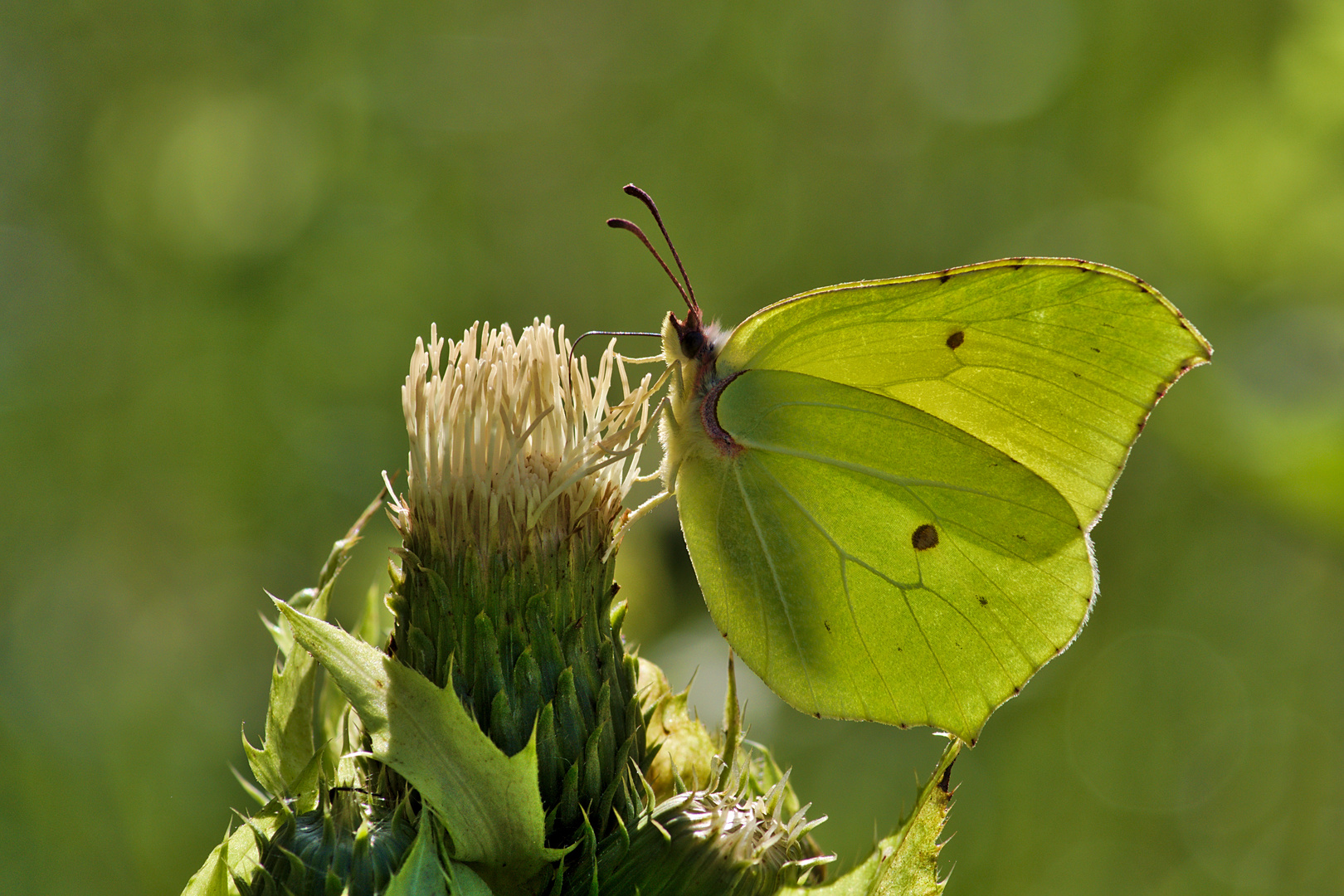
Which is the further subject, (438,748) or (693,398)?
(693,398)

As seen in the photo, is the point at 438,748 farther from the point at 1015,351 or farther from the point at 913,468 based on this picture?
the point at 1015,351

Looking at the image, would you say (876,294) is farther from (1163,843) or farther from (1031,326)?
(1163,843)

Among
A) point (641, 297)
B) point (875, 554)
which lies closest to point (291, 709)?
point (875, 554)

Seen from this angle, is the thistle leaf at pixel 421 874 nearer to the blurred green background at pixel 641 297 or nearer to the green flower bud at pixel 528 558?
the green flower bud at pixel 528 558

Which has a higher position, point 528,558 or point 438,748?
point 528,558

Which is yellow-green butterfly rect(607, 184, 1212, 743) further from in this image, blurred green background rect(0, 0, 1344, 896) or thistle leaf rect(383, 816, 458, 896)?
thistle leaf rect(383, 816, 458, 896)

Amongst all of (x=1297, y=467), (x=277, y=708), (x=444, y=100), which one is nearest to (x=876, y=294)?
(x=1297, y=467)
